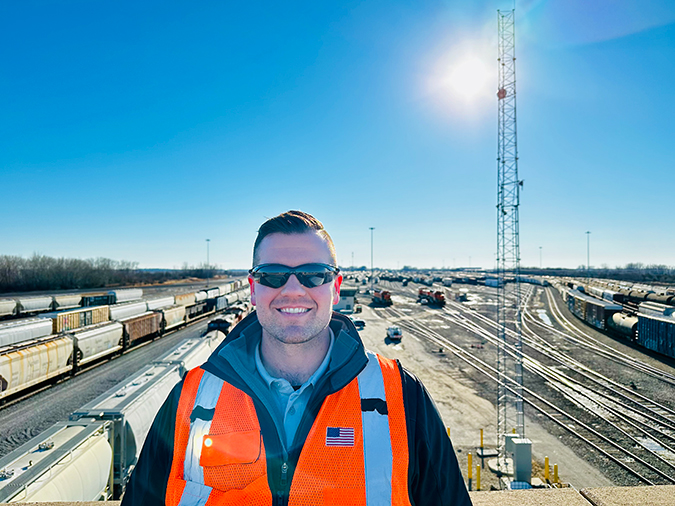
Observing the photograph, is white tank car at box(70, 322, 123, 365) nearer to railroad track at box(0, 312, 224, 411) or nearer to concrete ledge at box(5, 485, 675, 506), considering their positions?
railroad track at box(0, 312, 224, 411)

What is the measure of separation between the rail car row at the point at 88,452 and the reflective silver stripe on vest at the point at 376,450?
265 inches

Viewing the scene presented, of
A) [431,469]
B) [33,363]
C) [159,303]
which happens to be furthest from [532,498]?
[159,303]

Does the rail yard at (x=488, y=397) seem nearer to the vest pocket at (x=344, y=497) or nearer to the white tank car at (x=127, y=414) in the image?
the white tank car at (x=127, y=414)

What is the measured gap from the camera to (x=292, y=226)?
253 centimetres

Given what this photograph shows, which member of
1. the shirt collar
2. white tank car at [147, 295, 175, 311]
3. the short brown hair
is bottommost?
white tank car at [147, 295, 175, 311]

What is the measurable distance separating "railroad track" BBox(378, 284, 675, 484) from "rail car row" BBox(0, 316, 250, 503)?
16.0 metres

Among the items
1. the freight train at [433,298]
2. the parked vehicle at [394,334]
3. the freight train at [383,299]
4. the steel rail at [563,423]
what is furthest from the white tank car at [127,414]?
the freight train at [433,298]

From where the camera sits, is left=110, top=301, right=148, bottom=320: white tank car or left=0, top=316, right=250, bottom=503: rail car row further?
left=110, top=301, right=148, bottom=320: white tank car

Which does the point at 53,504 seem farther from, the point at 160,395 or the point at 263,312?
the point at 160,395

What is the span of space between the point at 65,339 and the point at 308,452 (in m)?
23.1

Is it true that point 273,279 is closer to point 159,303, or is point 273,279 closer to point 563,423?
point 563,423

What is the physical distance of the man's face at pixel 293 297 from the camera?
7.73 ft

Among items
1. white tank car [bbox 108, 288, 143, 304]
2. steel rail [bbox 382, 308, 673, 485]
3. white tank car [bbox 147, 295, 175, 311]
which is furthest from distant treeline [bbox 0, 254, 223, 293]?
steel rail [bbox 382, 308, 673, 485]

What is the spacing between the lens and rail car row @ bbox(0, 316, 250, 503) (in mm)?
5988
